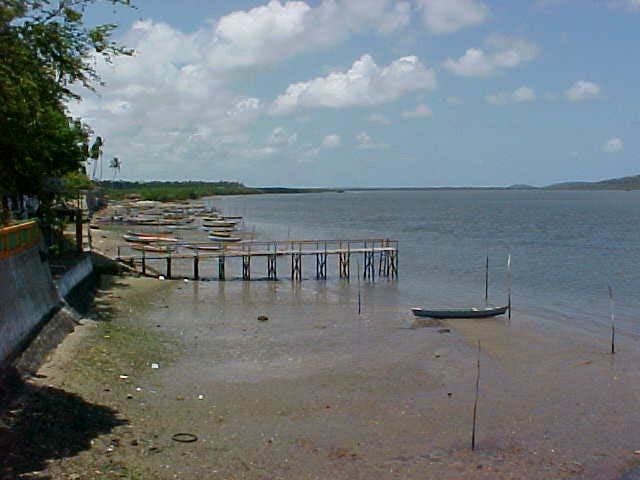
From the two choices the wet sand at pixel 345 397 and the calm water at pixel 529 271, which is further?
the calm water at pixel 529 271

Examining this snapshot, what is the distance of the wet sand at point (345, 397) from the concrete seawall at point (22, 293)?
39.9 inches

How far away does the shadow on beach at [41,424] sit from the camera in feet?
37.9

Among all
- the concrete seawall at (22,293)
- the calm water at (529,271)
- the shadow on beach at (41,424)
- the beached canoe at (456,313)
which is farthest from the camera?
the calm water at (529,271)

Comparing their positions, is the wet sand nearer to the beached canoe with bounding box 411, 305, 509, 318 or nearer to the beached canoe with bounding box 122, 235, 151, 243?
the beached canoe with bounding box 411, 305, 509, 318

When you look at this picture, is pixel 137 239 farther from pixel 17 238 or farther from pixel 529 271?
pixel 17 238

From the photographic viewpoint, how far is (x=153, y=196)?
15888 cm

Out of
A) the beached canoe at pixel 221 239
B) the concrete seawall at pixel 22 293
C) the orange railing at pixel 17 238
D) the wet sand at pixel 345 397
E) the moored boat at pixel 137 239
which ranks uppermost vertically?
the orange railing at pixel 17 238

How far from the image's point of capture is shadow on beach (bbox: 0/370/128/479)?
11.5 m

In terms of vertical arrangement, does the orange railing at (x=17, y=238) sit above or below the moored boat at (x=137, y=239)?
above

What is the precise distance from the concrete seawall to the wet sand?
1.01 meters

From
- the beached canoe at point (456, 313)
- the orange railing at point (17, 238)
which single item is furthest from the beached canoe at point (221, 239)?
the orange railing at point (17, 238)

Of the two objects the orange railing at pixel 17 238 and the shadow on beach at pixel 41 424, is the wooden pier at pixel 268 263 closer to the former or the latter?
the orange railing at pixel 17 238

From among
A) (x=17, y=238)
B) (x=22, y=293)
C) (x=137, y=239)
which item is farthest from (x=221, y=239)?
(x=22, y=293)

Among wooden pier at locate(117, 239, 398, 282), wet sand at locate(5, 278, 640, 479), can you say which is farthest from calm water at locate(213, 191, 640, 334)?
wet sand at locate(5, 278, 640, 479)
